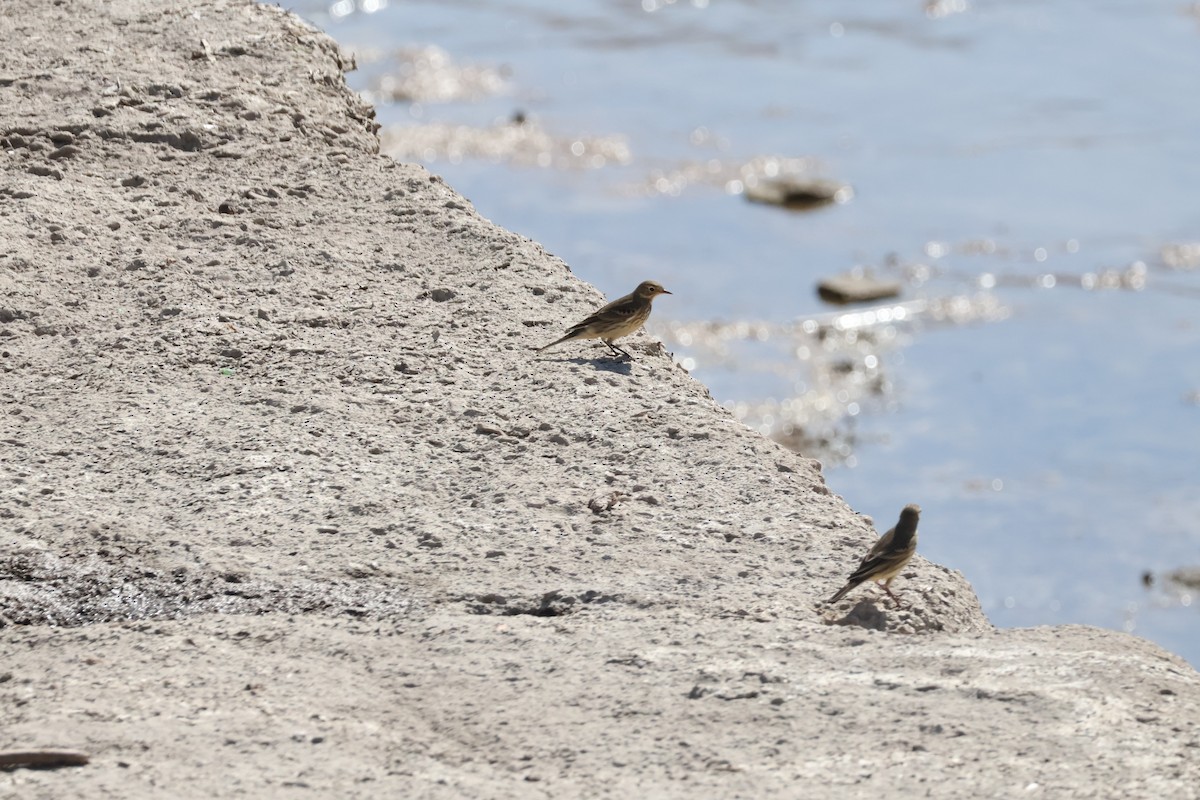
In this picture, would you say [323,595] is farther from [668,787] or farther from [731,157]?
[731,157]

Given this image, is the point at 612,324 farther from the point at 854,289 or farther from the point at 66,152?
the point at 854,289

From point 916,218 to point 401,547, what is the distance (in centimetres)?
1874

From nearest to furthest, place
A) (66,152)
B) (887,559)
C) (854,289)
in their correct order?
(887,559) → (66,152) → (854,289)

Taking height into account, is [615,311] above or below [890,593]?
above

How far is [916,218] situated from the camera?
73.4 feet

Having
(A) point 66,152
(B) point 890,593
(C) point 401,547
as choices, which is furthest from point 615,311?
(A) point 66,152

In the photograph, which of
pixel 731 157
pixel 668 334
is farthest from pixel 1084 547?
pixel 731 157

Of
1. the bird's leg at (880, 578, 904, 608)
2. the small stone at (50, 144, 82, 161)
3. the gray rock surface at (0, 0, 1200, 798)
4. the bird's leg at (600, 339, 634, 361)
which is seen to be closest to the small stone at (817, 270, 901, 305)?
the gray rock surface at (0, 0, 1200, 798)

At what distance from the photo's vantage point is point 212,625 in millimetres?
4145

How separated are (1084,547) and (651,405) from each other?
38.1ft

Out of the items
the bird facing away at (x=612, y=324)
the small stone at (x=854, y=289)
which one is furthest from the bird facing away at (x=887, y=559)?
the small stone at (x=854, y=289)

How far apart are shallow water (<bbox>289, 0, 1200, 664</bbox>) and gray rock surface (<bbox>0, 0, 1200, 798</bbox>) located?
33.9ft

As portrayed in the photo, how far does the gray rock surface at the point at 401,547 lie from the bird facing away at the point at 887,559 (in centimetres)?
8

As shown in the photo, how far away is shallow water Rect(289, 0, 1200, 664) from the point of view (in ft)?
54.9
